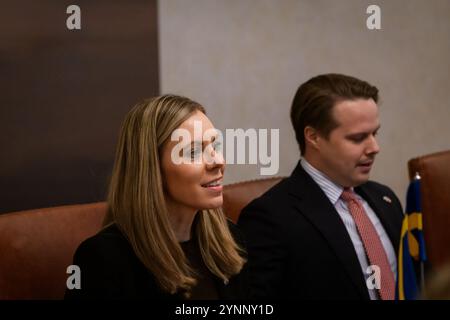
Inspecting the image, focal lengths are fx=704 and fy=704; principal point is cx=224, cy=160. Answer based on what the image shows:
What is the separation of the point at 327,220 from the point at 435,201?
1.68ft

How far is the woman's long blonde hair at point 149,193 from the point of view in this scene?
4.75 ft

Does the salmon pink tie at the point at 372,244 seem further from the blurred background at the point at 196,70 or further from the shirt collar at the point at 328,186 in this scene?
the blurred background at the point at 196,70

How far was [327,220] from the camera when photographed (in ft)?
5.86

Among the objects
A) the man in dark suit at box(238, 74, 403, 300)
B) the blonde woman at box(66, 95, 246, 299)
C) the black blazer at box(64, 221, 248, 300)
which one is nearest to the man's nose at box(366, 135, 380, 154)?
the man in dark suit at box(238, 74, 403, 300)

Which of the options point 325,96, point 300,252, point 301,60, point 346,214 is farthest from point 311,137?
point 301,60

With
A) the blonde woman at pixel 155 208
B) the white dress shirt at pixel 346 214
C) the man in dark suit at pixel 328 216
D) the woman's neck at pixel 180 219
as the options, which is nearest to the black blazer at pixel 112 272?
the blonde woman at pixel 155 208

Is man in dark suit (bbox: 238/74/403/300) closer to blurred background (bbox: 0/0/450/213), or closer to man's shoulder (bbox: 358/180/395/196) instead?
man's shoulder (bbox: 358/180/395/196)

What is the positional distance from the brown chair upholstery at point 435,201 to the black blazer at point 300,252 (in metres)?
0.44

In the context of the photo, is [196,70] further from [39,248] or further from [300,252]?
[39,248]
